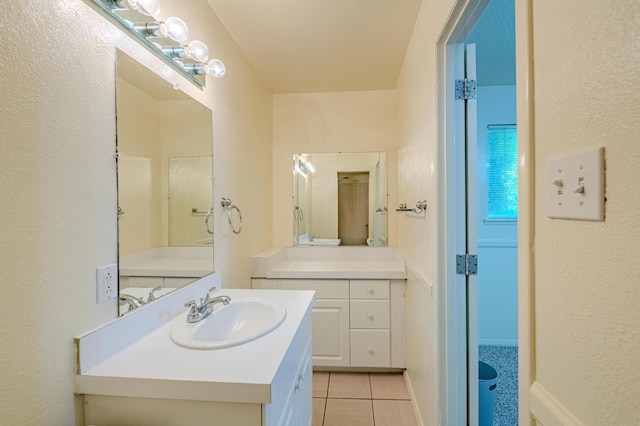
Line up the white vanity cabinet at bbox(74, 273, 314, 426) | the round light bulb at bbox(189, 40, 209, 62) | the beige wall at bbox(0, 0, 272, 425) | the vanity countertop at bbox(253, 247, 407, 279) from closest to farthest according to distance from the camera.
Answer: the beige wall at bbox(0, 0, 272, 425), the white vanity cabinet at bbox(74, 273, 314, 426), the round light bulb at bbox(189, 40, 209, 62), the vanity countertop at bbox(253, 247, 407, 279)

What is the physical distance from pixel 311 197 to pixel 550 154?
2340 millimetres

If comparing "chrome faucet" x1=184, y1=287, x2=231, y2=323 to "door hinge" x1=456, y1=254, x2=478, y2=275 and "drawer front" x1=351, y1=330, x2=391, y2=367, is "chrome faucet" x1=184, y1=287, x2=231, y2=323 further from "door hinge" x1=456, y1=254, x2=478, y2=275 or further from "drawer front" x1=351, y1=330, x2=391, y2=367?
"drawer front" x1=351, y1=330, x2=391, y2=367

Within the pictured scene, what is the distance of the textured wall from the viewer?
41cm

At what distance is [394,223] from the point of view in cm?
277

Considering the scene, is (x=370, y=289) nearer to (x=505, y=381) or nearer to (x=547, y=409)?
(x=505, y=381)

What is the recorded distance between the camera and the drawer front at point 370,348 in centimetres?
224

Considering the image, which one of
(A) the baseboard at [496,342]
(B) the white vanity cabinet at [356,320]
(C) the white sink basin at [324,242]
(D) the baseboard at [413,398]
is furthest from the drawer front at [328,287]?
(A) the baseboard at [496,342]

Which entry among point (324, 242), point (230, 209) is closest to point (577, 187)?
point (230, 209)

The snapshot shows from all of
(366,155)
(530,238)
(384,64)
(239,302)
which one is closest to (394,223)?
(366,155)

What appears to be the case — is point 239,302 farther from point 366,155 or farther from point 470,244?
point 366,155

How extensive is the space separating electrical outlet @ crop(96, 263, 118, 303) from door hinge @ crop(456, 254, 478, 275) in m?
1.34

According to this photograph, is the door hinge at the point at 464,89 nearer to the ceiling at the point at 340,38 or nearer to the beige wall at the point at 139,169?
the ceiling at the point at 340,38

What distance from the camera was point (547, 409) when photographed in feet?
1.87

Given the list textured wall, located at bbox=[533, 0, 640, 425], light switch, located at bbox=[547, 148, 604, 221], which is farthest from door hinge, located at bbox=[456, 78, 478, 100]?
light switch, located at bbox=[547, 148, 604, 221]
